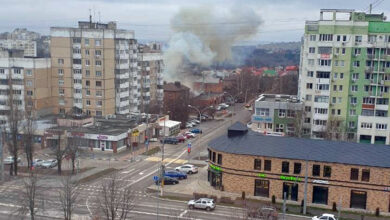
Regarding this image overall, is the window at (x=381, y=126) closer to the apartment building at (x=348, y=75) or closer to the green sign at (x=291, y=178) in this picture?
the apartment building at (x=348, y=75)

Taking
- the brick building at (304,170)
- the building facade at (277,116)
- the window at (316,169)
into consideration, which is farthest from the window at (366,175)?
the building facade at (277,116)

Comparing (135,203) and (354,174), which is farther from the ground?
(354,174)

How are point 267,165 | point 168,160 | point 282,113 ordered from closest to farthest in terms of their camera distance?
1. point 267,165
2. point 168,160
3. point 282,113

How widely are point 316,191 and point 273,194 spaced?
3.22 meters

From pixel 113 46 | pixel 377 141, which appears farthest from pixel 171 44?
pixel 377 141

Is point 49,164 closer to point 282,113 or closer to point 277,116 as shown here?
point 277,116

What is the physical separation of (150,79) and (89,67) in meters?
16.2

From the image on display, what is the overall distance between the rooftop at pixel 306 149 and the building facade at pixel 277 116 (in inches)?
767

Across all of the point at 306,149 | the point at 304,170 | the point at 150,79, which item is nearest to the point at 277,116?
the point at 306,149

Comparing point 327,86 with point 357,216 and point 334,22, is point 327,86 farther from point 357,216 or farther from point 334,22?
point 357,216

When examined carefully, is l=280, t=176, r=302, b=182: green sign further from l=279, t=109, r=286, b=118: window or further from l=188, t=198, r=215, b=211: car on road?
l=279, t=109, r=286, b=118: window

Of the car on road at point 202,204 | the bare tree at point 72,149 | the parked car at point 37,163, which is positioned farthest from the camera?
the parked car at point 37,163

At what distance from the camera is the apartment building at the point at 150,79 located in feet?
244

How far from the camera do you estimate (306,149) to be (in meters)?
→ 36.3
